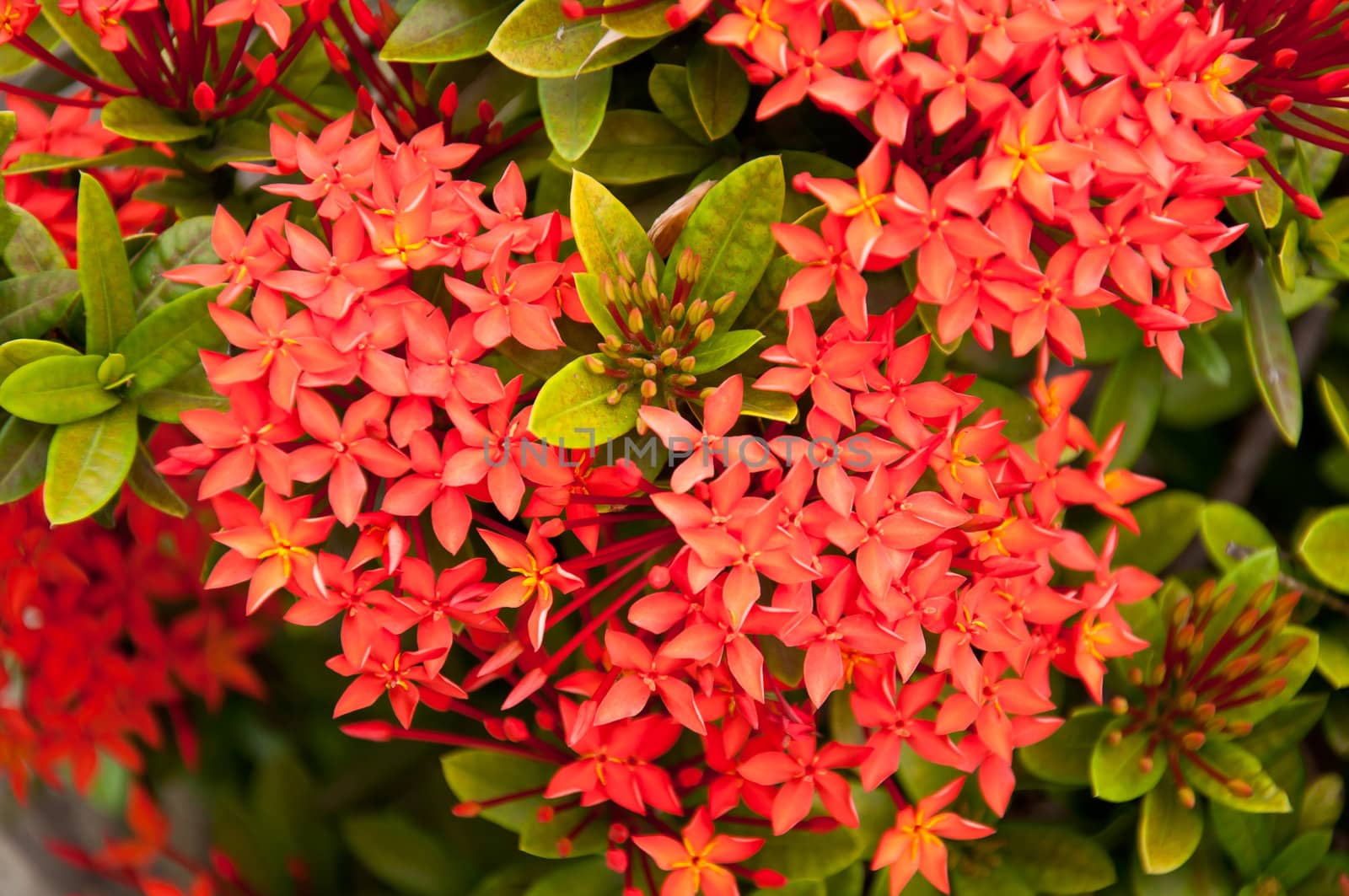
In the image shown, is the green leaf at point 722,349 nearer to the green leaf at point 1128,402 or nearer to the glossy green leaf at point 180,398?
the glossy green leaf at point 180,398

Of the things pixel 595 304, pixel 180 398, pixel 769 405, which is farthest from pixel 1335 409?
pixel 180 398

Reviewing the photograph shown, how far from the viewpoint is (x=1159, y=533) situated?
45.5 inches

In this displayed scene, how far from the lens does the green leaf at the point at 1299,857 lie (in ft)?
3.39

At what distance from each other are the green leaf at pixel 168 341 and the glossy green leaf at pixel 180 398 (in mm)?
20

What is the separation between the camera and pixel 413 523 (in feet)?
2.47

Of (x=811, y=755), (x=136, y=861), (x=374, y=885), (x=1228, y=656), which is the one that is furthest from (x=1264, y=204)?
(x=136, y=861)

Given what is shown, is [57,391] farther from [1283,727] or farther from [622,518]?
[1283,727]

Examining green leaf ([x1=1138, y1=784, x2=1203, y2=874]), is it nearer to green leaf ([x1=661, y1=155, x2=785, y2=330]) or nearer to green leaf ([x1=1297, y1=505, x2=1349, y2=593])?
green leaf ([x1=1297, y1=505, x2=1349, y2=593])

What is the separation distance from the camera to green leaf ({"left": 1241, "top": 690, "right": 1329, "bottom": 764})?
3.44 ft

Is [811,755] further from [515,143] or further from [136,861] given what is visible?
[136,861]

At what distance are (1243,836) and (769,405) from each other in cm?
70

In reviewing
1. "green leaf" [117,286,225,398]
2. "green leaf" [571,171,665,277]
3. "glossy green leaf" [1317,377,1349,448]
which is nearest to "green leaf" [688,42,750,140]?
"green leaf" [571,171,665,277]

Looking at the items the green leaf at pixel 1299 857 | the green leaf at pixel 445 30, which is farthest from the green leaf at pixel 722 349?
the green leaf at pixel 1299 857

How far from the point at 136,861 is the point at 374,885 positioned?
295mm
